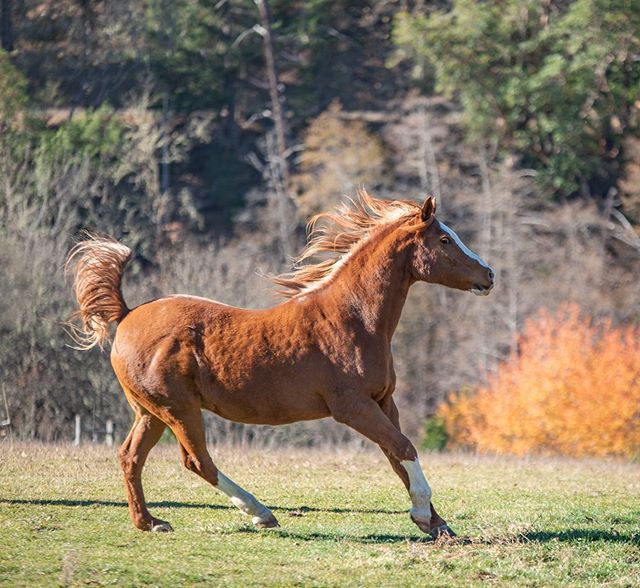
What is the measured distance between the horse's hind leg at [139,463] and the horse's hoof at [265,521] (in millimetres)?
689

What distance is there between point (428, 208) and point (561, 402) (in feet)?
92.5

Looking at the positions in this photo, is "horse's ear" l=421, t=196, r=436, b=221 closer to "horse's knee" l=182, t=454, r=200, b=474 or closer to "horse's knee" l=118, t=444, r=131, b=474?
"horse's knee" l=182, t=454, r=200, b=474

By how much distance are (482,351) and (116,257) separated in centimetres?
3698

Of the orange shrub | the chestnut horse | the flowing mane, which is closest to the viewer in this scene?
the chestnut horse

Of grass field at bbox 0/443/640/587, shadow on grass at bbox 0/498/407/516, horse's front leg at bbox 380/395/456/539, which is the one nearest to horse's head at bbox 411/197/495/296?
horse's front leg at bbox 380/395/456/539

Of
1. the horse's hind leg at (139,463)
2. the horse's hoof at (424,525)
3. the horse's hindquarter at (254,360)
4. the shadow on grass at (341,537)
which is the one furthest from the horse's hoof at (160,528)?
the horse's hoof at (424,525)

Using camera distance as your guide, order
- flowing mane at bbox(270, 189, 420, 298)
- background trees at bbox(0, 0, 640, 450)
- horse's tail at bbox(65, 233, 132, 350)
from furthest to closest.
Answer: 1. background trees at bbox(0, 0, 640, 450)
2. horse's tail at bbox(65, 233, 132, 350)
3. flowing mane at bbox(270, 189, 420, 298)

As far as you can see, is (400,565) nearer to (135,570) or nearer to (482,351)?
(135,570)

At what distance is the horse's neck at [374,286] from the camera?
9.21 metres

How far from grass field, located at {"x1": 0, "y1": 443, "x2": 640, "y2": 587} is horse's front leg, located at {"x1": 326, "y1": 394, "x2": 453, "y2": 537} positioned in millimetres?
240

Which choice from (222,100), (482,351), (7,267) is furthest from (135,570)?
(222,100)

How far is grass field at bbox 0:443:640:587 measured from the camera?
7.80 meters

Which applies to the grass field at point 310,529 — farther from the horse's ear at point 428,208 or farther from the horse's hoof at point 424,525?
the horse's ear at point 428,208

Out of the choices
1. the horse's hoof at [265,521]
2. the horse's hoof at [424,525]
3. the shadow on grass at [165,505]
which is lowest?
the shadow on grass at [165,505]
